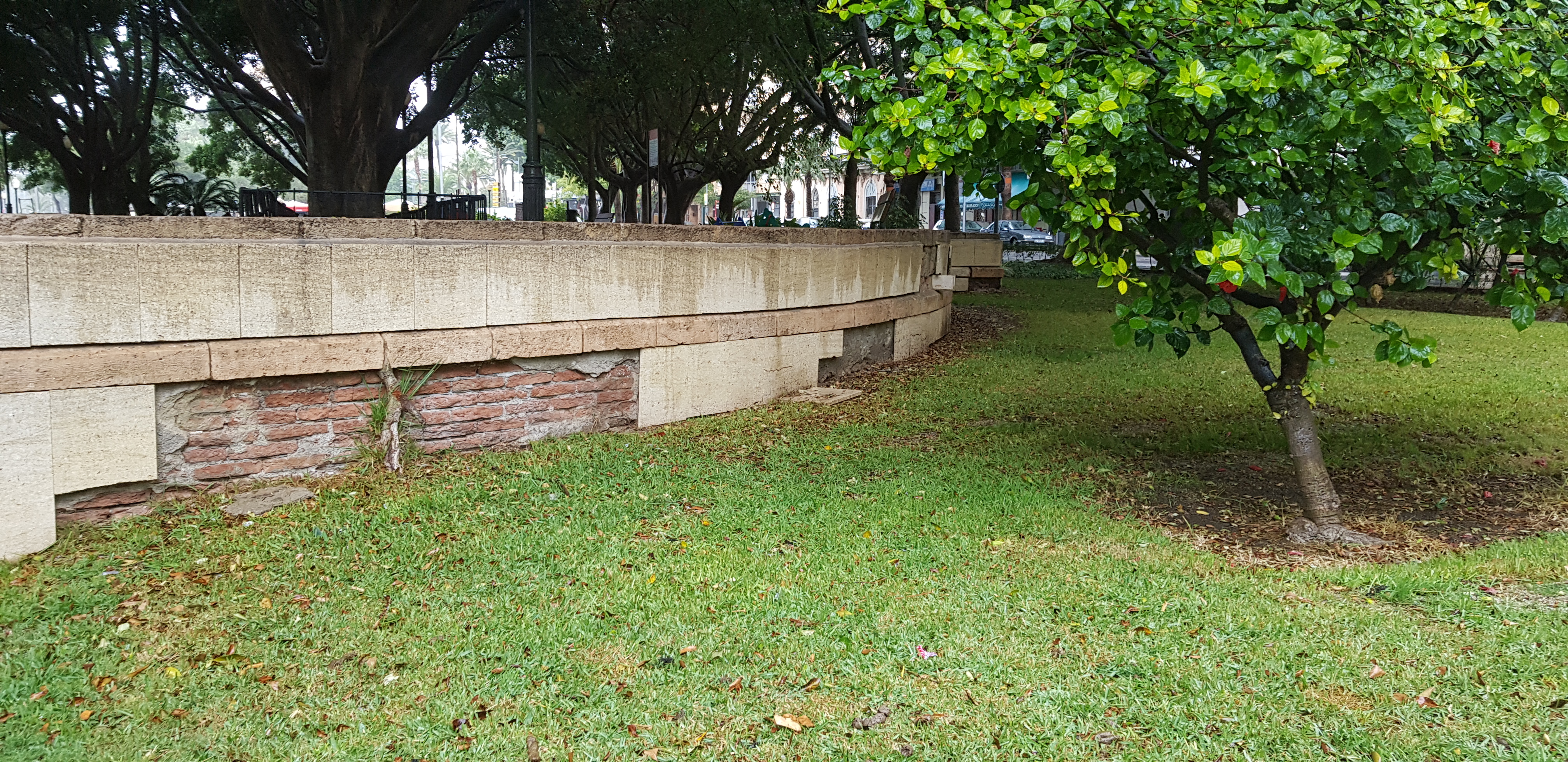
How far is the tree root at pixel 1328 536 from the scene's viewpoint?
17.3ft

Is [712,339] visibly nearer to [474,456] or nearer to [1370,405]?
[474,456]

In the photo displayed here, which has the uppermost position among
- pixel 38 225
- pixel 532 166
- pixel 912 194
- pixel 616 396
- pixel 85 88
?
pixel 85 88

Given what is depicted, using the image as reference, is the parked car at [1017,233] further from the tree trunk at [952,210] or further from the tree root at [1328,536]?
the tree root at [1328,536]

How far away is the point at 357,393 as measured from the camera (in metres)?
6.00

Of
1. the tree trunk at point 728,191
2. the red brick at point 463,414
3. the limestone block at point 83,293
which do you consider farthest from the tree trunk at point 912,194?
the limestone block at point 83,293

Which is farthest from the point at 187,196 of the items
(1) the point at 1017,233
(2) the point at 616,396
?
(1) the point at 1017,233

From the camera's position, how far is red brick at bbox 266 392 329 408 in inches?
225

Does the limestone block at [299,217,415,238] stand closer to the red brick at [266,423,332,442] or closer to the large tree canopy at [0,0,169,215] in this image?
the red brick at [266,423,332,442]

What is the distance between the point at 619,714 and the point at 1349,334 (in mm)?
12345

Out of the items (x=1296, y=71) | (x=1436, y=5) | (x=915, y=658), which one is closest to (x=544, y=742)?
(x=915, y=658)

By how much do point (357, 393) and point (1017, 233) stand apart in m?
33.7

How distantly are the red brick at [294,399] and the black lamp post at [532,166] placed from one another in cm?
867

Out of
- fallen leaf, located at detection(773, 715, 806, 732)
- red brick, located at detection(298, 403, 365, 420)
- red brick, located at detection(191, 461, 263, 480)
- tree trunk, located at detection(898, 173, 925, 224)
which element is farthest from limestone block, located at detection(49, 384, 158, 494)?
tree trunk, located at detection(898, 173, 925, 224)

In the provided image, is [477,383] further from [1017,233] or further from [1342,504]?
[1017,233]
